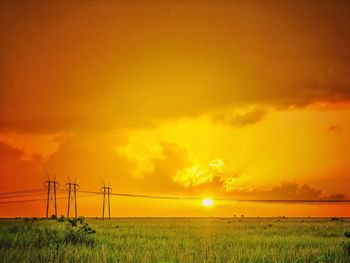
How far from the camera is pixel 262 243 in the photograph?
19156mm

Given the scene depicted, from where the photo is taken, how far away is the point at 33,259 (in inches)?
481

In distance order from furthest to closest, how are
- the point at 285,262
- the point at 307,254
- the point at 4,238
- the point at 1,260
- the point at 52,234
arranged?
1. the point at 52,234
2. the point at 4,238
3. the point at 307,254
4. the point at 285,262
5. the point at 1,260

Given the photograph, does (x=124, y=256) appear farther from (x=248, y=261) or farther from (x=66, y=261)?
(x=248, y=261)

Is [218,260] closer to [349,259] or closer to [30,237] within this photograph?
[349,259]

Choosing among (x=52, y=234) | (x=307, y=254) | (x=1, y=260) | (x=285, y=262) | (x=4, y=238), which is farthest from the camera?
(x=52, y=234)

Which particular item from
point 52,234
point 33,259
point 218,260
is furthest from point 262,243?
point 33,259

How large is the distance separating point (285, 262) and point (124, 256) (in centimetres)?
481

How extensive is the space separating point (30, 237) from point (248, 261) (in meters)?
9.53

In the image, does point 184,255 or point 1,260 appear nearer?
point 1,260

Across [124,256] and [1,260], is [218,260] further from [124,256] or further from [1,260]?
[1,260]

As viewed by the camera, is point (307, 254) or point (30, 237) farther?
point (30, 237)

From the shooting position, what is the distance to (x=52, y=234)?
1891cm

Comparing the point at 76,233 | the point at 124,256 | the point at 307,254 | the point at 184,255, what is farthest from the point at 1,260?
the point at 307,254

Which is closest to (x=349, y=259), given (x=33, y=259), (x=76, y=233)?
(x=33, y=259)
